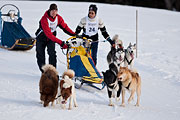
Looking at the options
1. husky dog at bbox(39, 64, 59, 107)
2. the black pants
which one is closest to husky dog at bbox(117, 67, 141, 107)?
husky dog at bbox(39, 64, 59, 107)

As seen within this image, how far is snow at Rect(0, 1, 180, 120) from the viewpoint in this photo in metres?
4.91

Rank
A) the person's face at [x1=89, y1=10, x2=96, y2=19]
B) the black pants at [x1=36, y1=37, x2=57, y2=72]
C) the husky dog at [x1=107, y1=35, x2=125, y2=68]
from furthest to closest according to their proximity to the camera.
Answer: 1. the husky dog at [x1=107, y1=35, x2=125, y2=68]
2. the person's face at [x1=89, y1=10, x2=96, y2=19]
3. the black pants at [x1=36, y1=37, x2=57, y2=72]

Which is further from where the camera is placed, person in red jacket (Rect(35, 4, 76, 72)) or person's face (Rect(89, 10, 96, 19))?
person's face (Rect(89, 10, 96, 19))

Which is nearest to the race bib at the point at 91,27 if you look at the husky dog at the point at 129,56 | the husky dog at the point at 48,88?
the husky dog at the point at 129,56

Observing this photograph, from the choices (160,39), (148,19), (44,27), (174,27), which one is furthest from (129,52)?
(148,19)

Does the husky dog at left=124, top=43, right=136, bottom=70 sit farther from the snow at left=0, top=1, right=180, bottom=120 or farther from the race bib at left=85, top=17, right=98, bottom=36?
the race bib at left=85, top=17, right=98, bottom=36

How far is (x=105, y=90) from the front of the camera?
661cm

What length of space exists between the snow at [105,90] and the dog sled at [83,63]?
0.92 ft

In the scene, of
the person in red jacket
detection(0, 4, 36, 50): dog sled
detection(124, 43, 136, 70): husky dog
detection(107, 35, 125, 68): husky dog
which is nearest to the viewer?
the person in red jacket

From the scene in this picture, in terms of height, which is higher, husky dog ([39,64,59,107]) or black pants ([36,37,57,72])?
black pants ([36,37,57,72])

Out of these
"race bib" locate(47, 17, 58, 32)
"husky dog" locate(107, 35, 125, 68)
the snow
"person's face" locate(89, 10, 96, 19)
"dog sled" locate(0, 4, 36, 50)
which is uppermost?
"person's face" locate(89, 10, 96, 19)

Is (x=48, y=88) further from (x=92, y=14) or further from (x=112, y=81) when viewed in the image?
(x=92, y=14)

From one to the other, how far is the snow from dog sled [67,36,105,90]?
0.28 m

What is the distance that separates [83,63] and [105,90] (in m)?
0.72
